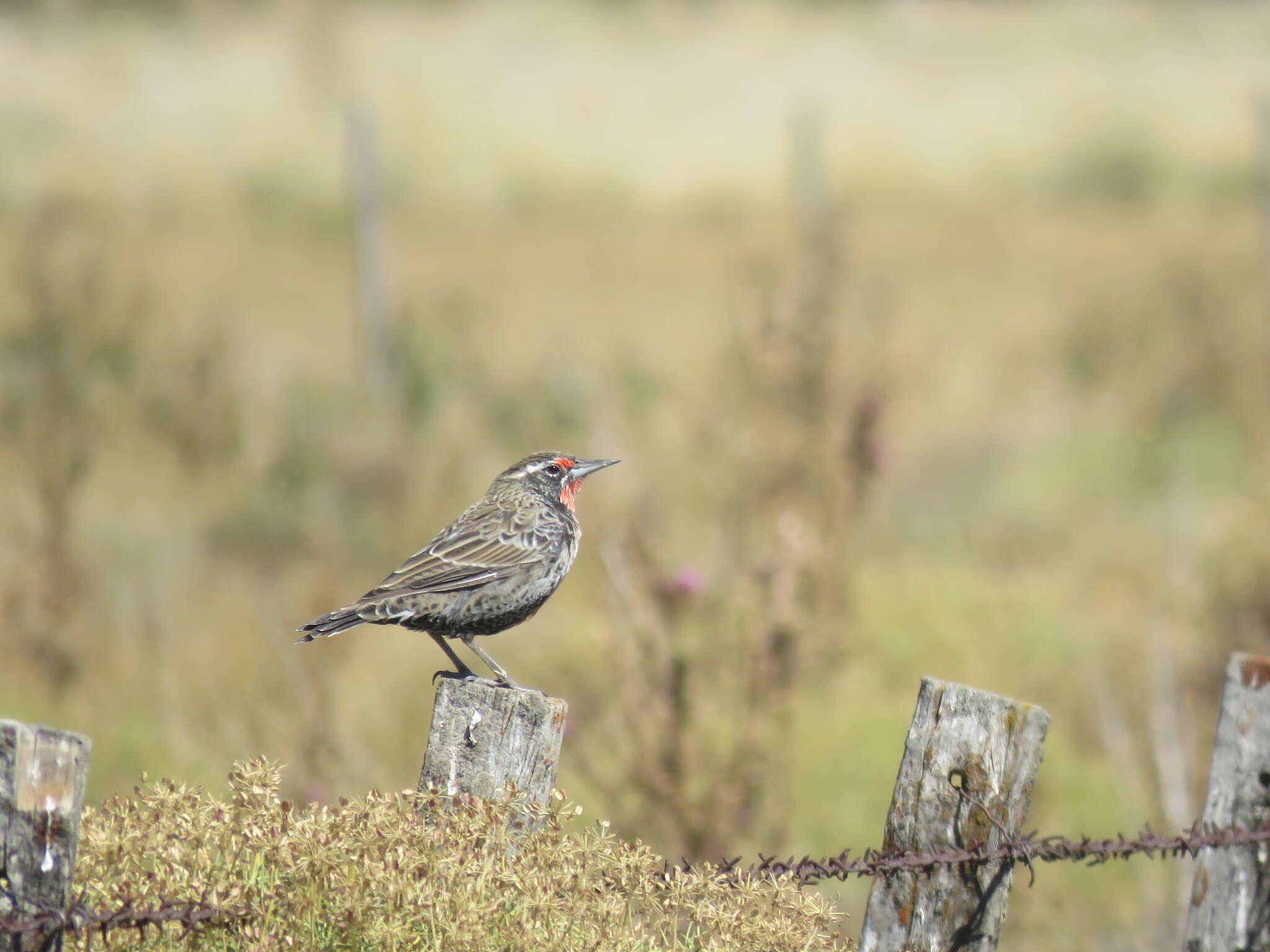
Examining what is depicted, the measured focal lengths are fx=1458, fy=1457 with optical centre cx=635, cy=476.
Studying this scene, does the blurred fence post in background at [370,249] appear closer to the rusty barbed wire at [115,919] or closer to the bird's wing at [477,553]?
the bird's wing at [477,553]

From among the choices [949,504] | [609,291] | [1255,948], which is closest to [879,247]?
[609,291]

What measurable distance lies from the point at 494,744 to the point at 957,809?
1009 millimetres

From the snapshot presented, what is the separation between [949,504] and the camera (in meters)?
14.9

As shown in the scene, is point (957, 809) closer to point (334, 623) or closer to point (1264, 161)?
point (334, 623)

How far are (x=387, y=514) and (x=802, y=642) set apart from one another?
4.42m

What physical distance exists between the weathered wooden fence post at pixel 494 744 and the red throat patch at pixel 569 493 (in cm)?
196

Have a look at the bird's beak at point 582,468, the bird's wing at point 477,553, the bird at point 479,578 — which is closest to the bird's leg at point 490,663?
the bird at point 479,578

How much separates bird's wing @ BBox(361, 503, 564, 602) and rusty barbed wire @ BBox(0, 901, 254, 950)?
1.60 m

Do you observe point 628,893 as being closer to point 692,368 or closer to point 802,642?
point 802,642

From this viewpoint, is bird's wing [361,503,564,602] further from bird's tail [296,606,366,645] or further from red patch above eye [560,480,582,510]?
red patch above eye [560,480,582,510]

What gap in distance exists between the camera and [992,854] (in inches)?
120

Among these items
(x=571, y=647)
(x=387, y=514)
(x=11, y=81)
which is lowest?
(x=571, y=647)

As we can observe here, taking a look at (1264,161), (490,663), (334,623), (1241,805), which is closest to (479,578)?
(490,663)

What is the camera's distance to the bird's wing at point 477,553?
14.8ft
